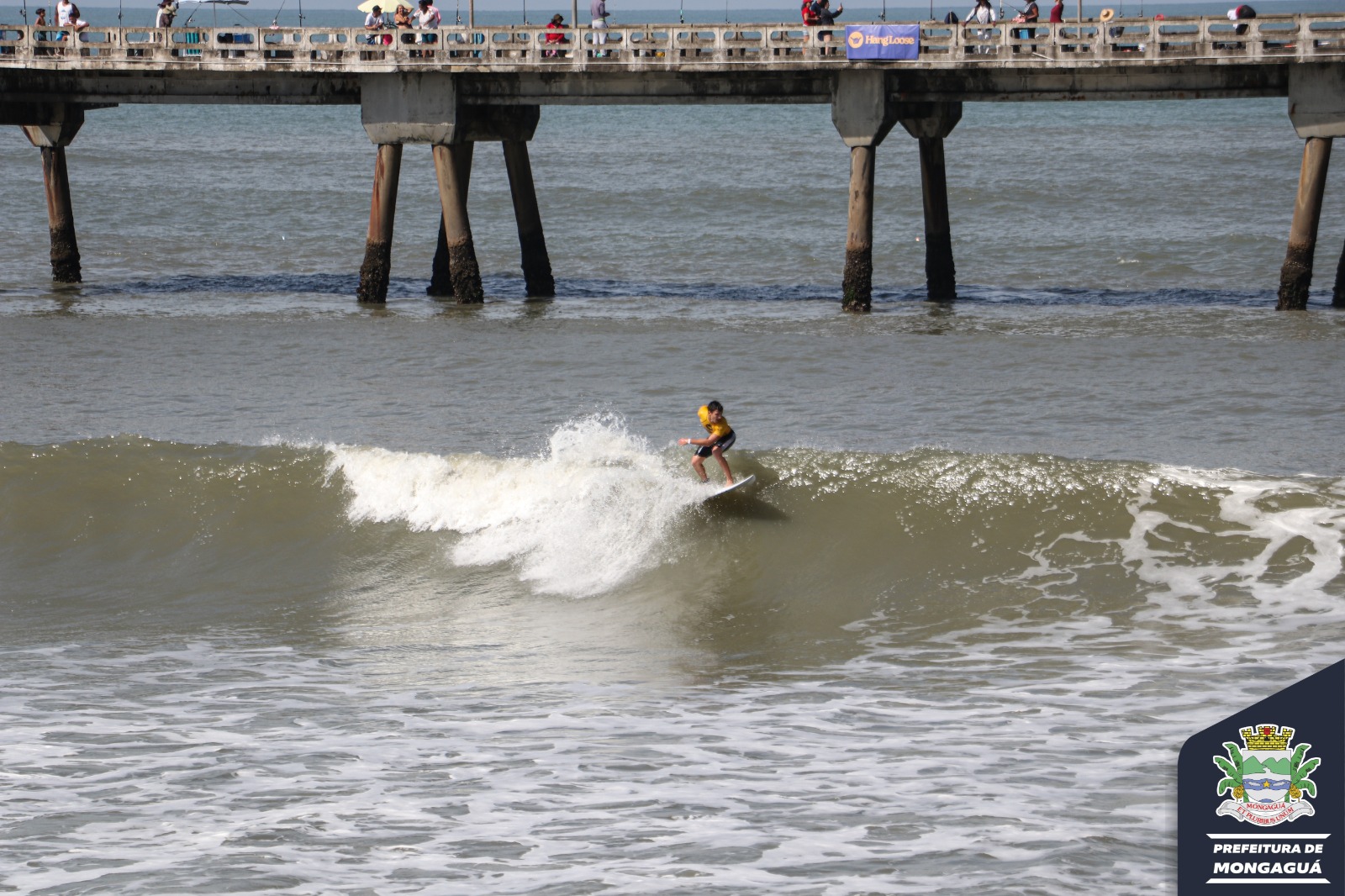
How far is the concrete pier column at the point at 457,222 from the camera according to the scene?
3112cm

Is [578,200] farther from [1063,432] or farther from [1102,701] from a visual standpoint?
[1102,701]

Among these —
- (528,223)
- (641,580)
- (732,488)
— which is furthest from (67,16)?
(641,580)

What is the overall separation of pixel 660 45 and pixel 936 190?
19.9 ft

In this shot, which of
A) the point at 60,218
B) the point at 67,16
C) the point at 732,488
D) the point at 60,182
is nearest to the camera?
the point at 732,488

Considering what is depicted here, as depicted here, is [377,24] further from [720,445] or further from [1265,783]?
[1265,783]

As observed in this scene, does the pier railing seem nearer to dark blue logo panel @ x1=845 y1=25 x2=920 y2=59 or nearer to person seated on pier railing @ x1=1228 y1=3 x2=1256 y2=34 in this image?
person seated on pier railing @ x1=1228 y1=3 x2=1256 y2=34

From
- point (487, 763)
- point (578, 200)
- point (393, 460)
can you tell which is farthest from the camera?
point (578, 200)

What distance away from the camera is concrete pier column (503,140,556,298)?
32.6m

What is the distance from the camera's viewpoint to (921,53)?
1120 inches

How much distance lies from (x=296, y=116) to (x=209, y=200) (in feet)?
157

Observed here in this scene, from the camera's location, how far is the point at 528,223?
33469mm

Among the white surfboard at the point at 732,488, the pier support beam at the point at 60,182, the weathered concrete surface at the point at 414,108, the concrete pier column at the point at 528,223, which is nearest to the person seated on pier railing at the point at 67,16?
the pier support beam at the point at 60,182

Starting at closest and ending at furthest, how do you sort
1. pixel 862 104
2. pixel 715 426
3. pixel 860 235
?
pixel 715 426 < pixel 862 104 < pixel 860 235

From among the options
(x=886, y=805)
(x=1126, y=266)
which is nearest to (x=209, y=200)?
(x=1126, y=266)
